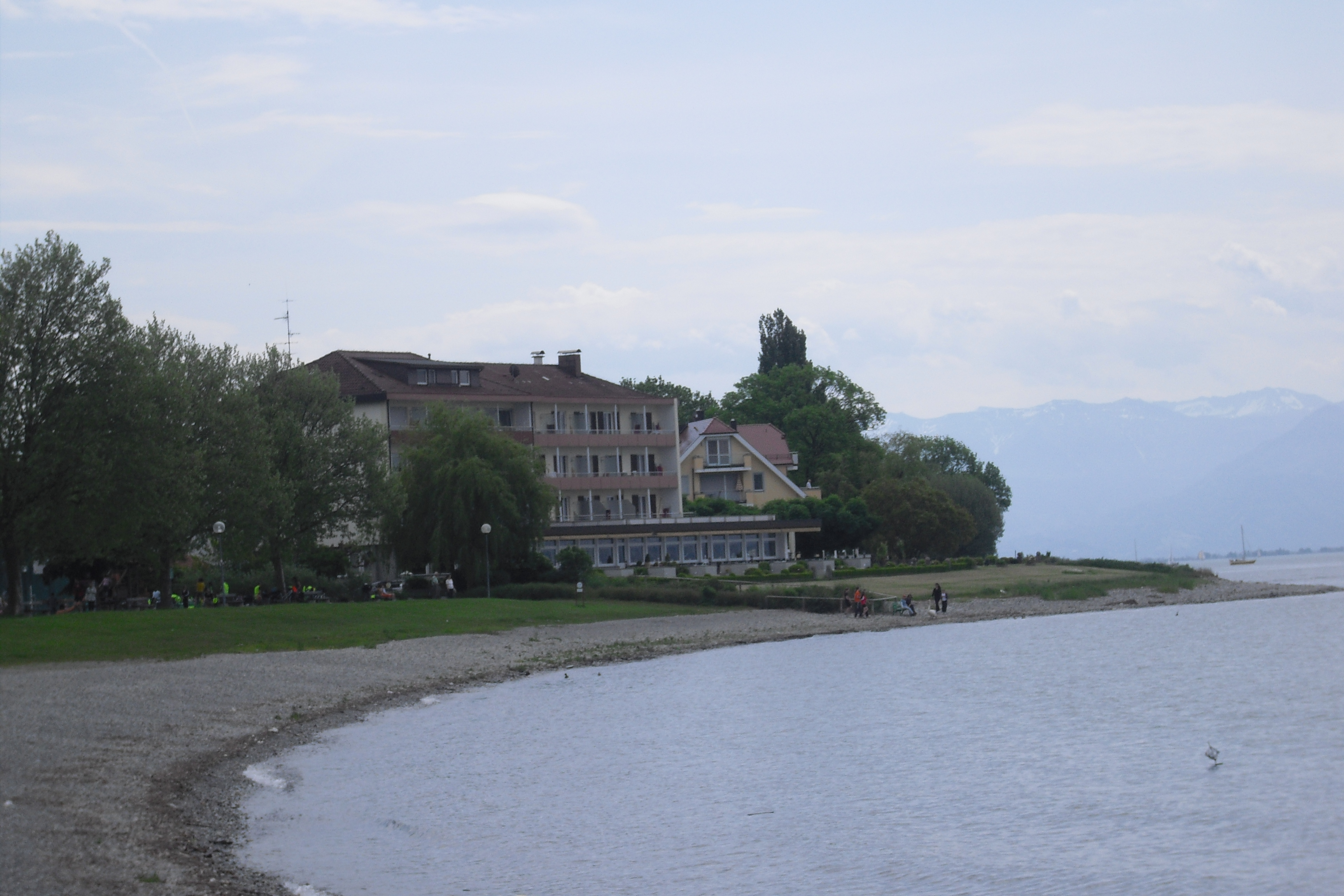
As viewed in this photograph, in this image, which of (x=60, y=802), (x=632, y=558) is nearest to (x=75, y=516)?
(x=60, y=802)

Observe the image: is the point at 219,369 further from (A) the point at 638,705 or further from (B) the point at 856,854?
(B) the point at 856,854

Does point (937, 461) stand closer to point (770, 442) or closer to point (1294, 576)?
point (770, 442)

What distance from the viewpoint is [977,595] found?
3248 inches

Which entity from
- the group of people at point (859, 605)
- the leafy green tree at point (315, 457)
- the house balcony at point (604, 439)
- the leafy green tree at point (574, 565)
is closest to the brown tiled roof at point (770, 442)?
the house balcony at point (604, 439)

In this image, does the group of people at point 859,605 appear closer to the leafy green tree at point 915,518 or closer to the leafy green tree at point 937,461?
the leafy green tree at point 915,518

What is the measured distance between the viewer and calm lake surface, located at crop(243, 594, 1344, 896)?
1834cm

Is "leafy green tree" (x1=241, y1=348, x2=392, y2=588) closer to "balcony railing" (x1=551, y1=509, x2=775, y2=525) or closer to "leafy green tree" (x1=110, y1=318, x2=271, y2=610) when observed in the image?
"leafy green tree" (x1=110, y1=318, x2=271, y2=610)

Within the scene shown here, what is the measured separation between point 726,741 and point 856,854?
39.1ft

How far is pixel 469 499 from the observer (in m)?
66.2

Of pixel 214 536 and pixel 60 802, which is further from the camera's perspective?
pixel 214 536

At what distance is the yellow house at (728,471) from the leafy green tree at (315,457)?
133 ft

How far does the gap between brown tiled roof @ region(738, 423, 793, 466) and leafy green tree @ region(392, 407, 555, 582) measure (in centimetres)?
4307

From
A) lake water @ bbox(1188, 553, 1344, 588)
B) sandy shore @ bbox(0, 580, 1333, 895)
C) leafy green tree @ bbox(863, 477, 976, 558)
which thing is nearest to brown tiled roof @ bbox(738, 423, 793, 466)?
leafy green tree @ bbox(863, 477, 976, 558)

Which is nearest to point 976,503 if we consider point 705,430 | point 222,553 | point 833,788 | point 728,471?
point 728,471
